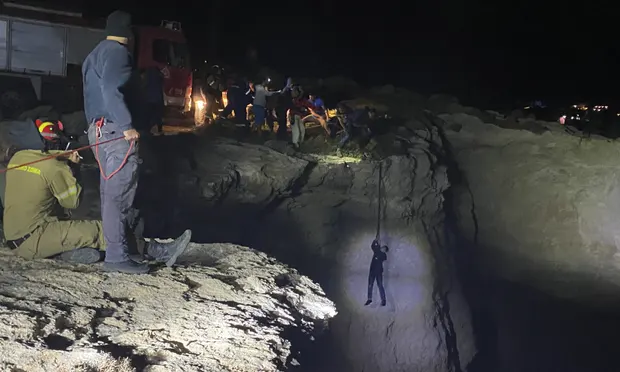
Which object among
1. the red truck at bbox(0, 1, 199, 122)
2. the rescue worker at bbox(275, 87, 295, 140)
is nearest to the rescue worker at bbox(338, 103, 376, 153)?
the rescue worker at bbox(275, 87, 295, 140)

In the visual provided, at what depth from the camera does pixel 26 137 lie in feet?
16.9

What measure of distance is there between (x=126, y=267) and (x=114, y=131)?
1.20m

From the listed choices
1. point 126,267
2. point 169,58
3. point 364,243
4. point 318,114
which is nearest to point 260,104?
point 318,114

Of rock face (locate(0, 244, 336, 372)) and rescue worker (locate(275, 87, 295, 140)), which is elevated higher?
rescue worker (locate(275, 87, 295, 140))

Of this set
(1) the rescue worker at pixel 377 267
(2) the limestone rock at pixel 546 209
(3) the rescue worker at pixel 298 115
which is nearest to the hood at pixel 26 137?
(1) the rescue worker at pixel 377 267

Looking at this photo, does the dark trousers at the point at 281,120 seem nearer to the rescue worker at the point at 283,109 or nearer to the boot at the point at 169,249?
the rescue worker at the point at 283,109

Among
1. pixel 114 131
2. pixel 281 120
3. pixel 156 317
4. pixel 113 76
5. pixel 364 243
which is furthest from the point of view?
pixel 281 120

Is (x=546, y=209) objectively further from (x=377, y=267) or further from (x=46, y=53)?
(x=46, y=53)

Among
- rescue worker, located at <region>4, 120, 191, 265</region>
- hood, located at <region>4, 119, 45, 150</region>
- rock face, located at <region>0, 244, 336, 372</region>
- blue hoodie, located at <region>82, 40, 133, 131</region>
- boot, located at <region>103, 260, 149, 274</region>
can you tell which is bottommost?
rock face, located at <region>0, 244, 336, 372</region>

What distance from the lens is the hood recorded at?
→ 5.12 meters

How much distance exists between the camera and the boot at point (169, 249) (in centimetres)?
545

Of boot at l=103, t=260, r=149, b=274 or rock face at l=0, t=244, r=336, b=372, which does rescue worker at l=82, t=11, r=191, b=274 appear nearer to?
boot at l=103, t=260, r=149, b=274

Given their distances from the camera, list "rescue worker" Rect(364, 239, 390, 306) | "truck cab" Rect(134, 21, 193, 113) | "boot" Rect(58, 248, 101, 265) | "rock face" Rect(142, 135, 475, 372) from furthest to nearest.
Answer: "truck cab" Rect(134, 21, 193, 113) < "rock face" Rect(142, 135, 475, 372) < "rescue worker" Rect(364, 239, 390, 306) < "boot" Rect(58, 248, 101, 265)

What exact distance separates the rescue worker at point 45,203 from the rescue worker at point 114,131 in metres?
0.36
